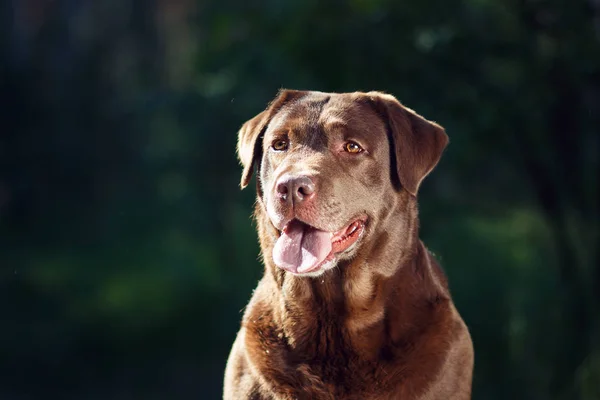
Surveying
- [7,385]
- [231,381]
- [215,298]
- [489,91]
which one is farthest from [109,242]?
[231,381]

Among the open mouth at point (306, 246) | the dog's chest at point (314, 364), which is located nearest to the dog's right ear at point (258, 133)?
the open mouth at point (306, 246)

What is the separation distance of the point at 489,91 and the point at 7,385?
10.3m

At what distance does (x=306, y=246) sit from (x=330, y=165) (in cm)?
43

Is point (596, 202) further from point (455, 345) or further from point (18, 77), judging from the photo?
point (18, 77)

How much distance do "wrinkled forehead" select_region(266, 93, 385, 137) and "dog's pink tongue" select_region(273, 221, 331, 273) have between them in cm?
58

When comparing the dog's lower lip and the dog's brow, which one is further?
the dog's brow

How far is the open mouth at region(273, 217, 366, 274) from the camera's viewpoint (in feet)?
15.2

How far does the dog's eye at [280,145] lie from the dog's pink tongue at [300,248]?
1.63ft

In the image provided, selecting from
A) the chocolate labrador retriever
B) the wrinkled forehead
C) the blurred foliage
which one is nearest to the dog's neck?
the chocolate labrador retriever

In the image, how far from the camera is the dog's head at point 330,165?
4.61 metres

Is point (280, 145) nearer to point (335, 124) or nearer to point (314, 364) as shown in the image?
point (335, 124)

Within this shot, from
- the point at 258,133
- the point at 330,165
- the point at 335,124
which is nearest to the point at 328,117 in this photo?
the point at 335,124

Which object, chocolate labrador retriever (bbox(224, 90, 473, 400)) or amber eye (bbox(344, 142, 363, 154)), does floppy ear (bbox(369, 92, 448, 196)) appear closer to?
chocolate labrador retriever (bbox(224, 90, 473, 400))

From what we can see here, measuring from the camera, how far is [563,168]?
13680mm
